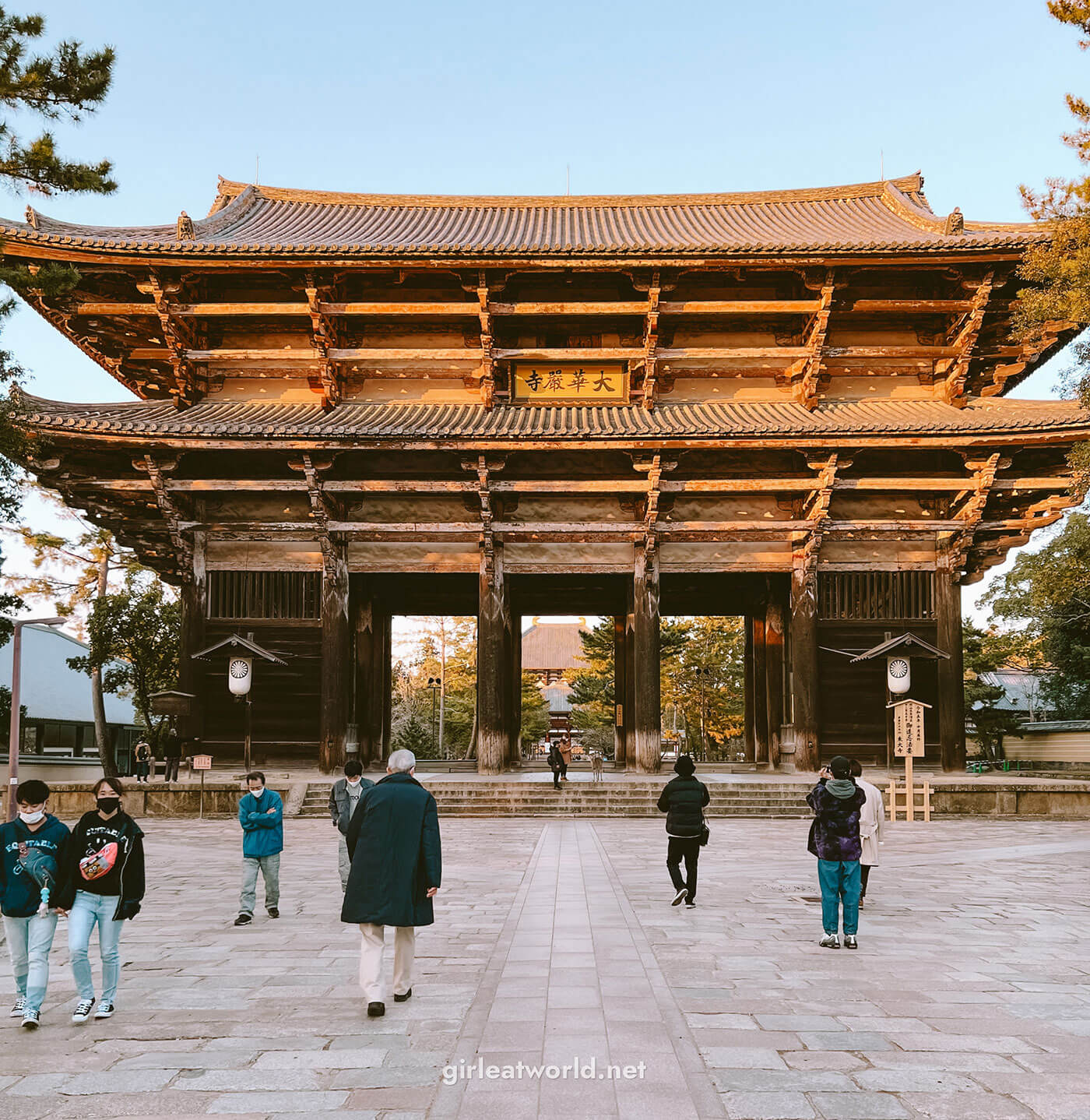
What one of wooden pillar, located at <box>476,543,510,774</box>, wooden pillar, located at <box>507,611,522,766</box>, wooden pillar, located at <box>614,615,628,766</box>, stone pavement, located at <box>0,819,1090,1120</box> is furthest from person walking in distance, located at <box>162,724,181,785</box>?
wooden pillar, located at <box>614,615,628,766</box>

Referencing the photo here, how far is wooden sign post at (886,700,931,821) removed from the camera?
57.9 ft

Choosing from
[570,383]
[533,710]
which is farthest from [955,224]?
[533,710]

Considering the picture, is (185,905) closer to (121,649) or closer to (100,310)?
(100,310)

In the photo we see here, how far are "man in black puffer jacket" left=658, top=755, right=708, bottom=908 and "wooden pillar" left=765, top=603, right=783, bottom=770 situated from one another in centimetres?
1330

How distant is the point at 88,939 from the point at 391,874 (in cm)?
188

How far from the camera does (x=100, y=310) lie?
66.0 ft

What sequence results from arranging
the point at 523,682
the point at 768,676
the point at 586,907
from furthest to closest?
the point at 523,682
the point at 768,676
the point at 586,907

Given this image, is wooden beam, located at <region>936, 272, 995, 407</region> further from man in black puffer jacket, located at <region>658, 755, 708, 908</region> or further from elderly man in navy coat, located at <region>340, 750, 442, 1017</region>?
elderly man in navy coat, located at <region>340, 750, 442, 1017</region>

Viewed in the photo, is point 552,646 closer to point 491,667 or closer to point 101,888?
point 491,667

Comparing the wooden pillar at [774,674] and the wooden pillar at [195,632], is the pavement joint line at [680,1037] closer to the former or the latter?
the wooden pillar at [195,632]

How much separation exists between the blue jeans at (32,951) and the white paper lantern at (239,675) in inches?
512

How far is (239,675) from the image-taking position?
61.9 feet

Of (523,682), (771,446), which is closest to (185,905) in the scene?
(771,446)

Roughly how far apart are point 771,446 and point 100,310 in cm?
1347
